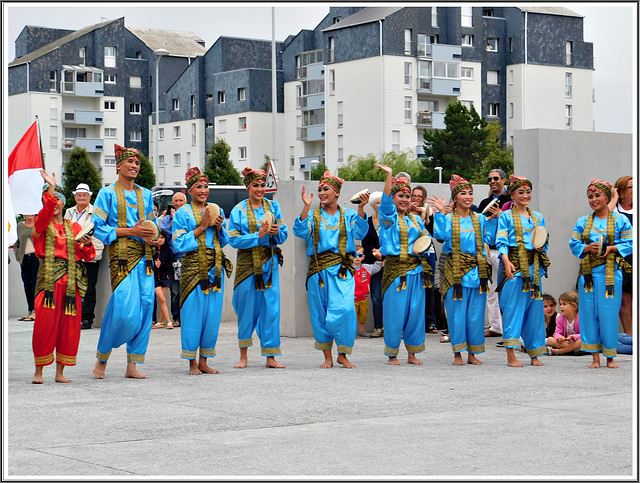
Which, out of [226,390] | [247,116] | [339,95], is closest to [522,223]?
[226,390]

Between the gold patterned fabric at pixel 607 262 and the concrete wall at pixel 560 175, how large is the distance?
377 centimetres

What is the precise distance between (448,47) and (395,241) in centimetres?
6732

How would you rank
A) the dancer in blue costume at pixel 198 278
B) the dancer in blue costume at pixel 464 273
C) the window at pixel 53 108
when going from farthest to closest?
the window at pixel 53 108
the dancer in blue costume at pixel 464 273
the dancer in blue costume at pixel 198 278

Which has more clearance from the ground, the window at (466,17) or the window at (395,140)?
the window at (466,17)

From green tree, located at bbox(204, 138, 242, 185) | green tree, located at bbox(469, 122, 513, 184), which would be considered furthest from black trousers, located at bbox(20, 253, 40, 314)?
green tree, located at bbox(204, 138, 242, 185)

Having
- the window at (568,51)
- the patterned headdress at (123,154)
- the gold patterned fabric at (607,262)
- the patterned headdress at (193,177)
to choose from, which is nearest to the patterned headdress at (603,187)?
the gold patterned fabric at (607,262)

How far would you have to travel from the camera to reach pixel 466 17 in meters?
79.6

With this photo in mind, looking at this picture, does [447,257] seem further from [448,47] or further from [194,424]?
[448,47]

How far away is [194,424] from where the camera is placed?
7.92 metres

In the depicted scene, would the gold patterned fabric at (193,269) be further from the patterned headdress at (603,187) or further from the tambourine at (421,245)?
the patterned headdress at (603,187)

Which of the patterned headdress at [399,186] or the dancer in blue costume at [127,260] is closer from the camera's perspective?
the dancer in blue costume at [127,260]

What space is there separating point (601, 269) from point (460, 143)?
184 feet

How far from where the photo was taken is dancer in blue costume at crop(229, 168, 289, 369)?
37.6ft

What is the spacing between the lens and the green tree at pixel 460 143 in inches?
2616
